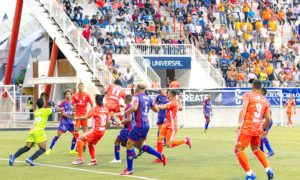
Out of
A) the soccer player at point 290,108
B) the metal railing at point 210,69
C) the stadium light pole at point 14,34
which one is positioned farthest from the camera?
the stadium light pole at point 14,34

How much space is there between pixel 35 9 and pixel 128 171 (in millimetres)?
28721

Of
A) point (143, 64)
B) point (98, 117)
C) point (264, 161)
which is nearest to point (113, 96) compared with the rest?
point (98, 117)

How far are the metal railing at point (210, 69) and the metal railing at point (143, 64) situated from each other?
3980 millimetres

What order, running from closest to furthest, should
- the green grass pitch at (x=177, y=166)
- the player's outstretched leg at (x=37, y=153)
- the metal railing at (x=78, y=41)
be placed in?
the green grass pitch at (x=177, y=166) < the player's outstretched leg at (x=37, y=153) < the metal railing at (x=78, y=41)

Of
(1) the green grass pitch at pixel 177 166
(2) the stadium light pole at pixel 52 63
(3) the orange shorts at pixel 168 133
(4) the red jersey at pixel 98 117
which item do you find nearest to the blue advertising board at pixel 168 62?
(2) the stadium light pole at pixel 52 63

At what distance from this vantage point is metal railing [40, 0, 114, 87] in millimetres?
36062

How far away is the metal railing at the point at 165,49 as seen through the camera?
40312 mm

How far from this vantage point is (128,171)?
42.3 ft

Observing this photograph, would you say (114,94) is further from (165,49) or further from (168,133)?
(165,49)

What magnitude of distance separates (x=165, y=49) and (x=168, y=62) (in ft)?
2.92

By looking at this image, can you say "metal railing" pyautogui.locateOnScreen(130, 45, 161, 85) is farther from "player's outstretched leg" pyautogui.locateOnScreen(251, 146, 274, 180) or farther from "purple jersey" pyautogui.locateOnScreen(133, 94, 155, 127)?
"player's outstretched leg" pyautogui.locateOnScreen(251, 146, 274, 180)

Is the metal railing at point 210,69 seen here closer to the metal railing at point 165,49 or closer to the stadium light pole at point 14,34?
the metal railing at point 165,49

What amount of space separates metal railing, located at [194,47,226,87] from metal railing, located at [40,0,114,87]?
25.3 ft

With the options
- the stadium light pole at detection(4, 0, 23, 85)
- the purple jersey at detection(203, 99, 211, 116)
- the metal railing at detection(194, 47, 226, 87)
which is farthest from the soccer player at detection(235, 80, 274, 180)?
the stadium light pole at detection(4, 0, 23, 85)
